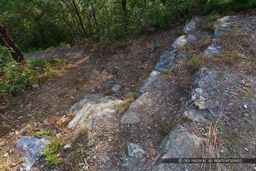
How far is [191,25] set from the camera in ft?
15.2

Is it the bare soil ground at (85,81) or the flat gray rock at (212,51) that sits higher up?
the flat gray rock at (212,51)

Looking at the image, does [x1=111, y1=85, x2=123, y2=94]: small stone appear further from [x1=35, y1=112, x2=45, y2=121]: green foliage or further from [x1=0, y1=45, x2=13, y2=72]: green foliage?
[x1=0, y1=45, x2=13, y2=72]: green foliage

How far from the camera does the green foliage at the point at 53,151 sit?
7.22 feet

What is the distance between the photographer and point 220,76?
2756 mm

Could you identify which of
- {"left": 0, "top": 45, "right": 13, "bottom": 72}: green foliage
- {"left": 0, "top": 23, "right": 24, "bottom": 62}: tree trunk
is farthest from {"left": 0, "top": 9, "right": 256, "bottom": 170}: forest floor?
{"left": 0, "top": 23, "right": 24, "bottom": 62}: tree trunk

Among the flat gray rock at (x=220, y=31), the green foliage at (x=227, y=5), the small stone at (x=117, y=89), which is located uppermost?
the green foliage at (x=227, y=5)

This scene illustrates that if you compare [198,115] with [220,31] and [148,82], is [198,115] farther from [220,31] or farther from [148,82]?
[220,31]

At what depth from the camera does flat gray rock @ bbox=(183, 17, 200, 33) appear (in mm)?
4496

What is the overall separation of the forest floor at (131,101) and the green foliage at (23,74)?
9.8 inches

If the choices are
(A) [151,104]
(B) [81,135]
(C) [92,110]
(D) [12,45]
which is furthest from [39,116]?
(D) [12,45]

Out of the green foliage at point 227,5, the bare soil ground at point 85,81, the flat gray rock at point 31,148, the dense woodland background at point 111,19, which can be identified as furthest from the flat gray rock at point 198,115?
the green foliage at point 227,5

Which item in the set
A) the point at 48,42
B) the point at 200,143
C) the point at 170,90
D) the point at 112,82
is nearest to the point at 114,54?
the point at 112,82

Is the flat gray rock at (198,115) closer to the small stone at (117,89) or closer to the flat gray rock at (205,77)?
the flat gray rock at (205,77)

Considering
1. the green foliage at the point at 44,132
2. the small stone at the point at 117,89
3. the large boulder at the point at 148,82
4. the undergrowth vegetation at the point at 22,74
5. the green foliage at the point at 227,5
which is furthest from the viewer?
the green foliage at the point at 227,5
